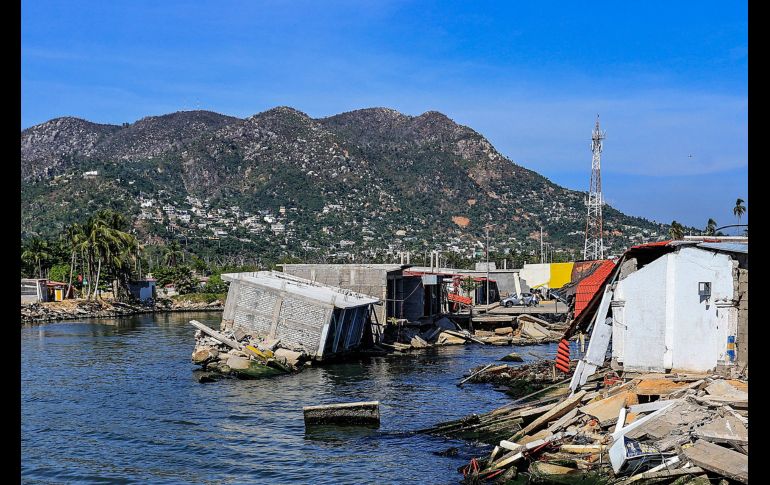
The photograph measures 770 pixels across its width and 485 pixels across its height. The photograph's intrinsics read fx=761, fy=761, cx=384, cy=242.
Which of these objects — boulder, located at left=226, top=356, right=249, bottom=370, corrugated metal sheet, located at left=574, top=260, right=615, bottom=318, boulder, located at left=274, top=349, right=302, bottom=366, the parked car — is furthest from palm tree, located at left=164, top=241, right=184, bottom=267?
corrugated metal sheet, located at left=574, top=260, right=615, bottom=318

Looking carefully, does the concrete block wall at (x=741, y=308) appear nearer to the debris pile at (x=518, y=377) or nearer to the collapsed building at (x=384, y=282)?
the debris pile at (x=518, y=377)

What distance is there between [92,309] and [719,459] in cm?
7810

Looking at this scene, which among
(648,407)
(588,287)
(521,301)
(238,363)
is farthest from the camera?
(521,301)

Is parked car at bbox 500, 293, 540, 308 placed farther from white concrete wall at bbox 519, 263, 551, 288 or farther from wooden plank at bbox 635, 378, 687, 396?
wooden plank at bbox 635, 378, 687, 396

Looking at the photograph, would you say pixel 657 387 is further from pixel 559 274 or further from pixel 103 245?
pixel 103 245

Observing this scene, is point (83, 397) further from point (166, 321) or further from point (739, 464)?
point (166, 321)

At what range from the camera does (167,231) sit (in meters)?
163

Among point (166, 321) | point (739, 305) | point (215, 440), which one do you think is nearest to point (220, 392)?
point (215, 440)

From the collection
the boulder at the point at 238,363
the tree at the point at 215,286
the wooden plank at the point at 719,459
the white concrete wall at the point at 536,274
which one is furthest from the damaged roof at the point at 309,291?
the tree at the point at 215,286

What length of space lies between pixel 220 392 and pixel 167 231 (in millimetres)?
137681

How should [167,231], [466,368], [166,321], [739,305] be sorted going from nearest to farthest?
[739,305] → [466,368] → [166,321] → [167,231]

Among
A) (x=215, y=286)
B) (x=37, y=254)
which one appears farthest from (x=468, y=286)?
(x=37, y=254)

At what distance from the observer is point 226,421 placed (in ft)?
85.5

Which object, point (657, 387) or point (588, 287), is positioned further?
point (588, 287)
